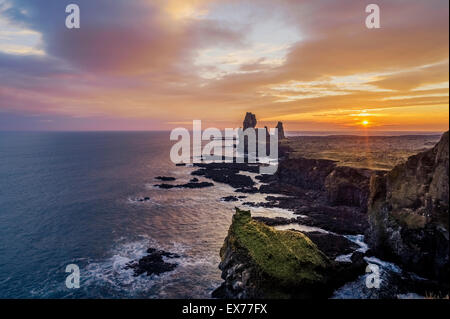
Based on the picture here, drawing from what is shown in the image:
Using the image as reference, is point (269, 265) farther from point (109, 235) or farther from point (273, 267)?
point (109, 235)

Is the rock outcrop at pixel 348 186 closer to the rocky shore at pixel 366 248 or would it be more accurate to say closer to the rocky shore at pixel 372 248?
the rocky shore at pixel 366 248

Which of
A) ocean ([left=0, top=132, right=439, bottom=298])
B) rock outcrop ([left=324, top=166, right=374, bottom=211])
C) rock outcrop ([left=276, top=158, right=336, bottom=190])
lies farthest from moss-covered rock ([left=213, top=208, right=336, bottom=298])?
rock outcrop ([left=276, top=158, right=336, bottom=190])

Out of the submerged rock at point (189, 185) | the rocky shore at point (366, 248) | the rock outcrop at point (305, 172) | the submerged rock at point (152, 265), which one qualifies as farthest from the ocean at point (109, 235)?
the rock outcrop at point (305, 172)

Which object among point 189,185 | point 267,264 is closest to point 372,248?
point 267,264

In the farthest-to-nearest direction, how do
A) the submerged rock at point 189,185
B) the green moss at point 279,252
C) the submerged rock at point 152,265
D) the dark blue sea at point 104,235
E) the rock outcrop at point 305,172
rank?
the submerged rock at point 189,185 < the rock outcrop at point 305,172 < the submerged rock at point 152,265 < the dark blue sea at point 104,235 < the green moss at point 279,252

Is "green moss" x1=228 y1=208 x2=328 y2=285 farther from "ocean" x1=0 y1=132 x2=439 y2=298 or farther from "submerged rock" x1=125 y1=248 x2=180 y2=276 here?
"submerged rock" x1=125 y1=248 x2=180 y2=276
